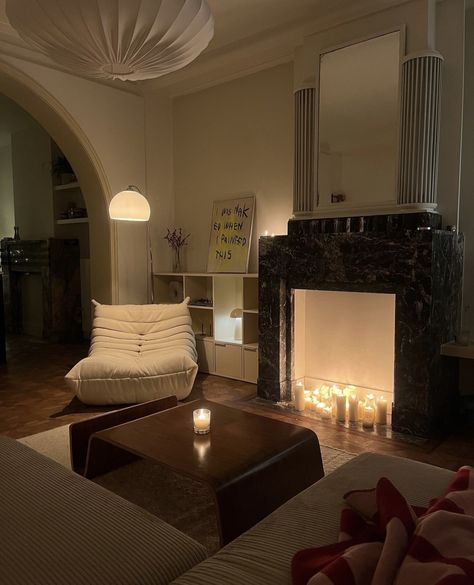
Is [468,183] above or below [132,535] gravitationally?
above

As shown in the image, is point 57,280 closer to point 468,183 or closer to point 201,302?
point 201,302

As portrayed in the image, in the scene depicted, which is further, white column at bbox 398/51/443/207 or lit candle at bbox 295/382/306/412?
lit candle at bbox 295/382/306/412

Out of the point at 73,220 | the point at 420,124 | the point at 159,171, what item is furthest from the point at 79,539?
the point at 73,220

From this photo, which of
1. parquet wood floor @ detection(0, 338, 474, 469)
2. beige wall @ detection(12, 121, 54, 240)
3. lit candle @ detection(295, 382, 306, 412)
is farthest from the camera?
beige wall @ detection(12, 121, 54, 240)

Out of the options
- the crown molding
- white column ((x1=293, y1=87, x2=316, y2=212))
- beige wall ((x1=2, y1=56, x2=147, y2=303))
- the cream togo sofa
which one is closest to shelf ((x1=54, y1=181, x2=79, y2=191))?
beige wall ((x1=2, y1=56, x2=147, y2=303))

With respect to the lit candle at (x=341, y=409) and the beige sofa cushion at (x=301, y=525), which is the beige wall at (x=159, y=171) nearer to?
the lit candle at (x=341, y=409)

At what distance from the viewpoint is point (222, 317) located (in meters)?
4.58

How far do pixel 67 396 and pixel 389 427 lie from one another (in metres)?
2.56

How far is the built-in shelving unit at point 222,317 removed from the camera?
432 cm

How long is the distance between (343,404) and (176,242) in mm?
2696

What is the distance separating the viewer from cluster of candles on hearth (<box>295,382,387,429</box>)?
128 inches

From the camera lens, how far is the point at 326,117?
3531 millimetres

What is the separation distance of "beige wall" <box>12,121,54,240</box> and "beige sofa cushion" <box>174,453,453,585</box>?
19.6ft

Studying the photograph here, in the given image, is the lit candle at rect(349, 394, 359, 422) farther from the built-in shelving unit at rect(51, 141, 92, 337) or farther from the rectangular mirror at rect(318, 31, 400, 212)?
the built-in shelving unit at rect(51, 141, 92, 337)
